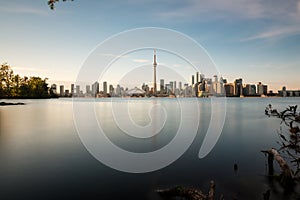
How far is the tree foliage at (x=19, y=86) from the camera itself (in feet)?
294

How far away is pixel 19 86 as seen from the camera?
116 m

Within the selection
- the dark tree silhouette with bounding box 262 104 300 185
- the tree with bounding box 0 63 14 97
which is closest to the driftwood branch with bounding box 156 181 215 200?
the dark tree silhouette with bounding box 262 104 300 185

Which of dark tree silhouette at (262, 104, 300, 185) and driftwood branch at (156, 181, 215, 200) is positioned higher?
dark tree silhouette at (262, 104, 300, 185)

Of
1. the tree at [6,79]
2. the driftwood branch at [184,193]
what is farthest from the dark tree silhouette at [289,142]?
the tree at [6,79]

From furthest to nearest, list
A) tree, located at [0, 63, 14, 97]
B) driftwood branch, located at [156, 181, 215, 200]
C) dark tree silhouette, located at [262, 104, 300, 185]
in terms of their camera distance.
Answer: tree, located at [0, 63, 14, 97] → driftwood branch, located at [156, 181, 215, 200] → dark tree silhouette, located at [262, 104, 300, 185]

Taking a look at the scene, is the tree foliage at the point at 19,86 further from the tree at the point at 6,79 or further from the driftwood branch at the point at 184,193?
the driftwood branch at the point at 184,193

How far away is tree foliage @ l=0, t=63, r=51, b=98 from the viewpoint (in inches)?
3526

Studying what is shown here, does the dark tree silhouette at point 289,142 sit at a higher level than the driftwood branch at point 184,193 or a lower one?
higher

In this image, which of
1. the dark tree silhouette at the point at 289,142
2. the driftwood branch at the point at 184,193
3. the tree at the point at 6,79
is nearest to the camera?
the dark tree silhouette at the point at 289,142

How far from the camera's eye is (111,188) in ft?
35.2

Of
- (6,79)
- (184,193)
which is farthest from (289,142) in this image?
(6,79)

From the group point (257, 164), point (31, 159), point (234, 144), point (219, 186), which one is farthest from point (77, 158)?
point (234, 144)

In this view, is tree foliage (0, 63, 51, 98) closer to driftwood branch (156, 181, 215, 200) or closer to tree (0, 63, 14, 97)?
tree (0, 63, 14, 97)

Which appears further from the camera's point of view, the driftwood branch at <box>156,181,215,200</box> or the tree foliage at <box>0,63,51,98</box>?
the tree foliage at <box>0,63,51,98</box>
